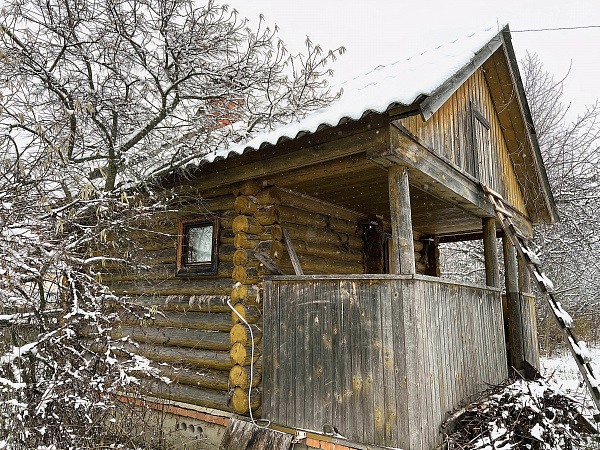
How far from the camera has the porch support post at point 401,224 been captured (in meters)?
4.62

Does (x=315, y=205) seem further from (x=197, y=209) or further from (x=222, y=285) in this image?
(x=222, y=285)

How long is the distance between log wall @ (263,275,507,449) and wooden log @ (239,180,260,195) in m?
1.30

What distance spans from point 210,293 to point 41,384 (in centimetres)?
237

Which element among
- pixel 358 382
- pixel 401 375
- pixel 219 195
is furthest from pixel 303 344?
pixel 219 195

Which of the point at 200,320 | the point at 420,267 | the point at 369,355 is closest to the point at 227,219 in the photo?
the point at 200,320

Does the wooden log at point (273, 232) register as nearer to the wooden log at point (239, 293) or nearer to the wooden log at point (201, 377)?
the wooden log at point (239, 293)

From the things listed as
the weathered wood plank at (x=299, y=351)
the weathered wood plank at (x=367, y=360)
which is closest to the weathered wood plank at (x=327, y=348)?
the weathered wood plank at (x=299, y=351)

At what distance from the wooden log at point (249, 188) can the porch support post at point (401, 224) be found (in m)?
1.96

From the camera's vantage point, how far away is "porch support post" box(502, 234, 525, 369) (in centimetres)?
780

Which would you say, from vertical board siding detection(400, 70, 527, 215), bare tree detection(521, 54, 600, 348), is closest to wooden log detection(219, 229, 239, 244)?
vertical board siding detection(400, 70, 527, 215)

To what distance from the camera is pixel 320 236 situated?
747 centimetres

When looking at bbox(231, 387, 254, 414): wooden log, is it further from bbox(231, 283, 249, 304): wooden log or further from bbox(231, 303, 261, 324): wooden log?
bbox(231, 283, 249, 304): wooden log

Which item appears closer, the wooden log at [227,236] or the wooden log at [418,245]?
the wooden log at [227,236]

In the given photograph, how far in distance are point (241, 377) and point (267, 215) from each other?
7.09 feet
